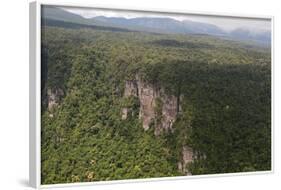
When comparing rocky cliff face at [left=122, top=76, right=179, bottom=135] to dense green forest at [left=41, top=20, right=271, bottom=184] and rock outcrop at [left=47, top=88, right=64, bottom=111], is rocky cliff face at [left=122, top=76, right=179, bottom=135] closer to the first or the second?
dense green forest at [left=41, top=20, right=271, bottom=184]

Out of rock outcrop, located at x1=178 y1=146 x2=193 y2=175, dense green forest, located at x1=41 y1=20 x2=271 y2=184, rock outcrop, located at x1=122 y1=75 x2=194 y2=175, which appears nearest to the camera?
dense green forest, located at x1=41 y1=20 x2=271 y2=184

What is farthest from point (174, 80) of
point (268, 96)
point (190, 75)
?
point (268, 96)

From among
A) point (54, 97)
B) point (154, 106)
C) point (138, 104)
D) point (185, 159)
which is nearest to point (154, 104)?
point (154, 106)

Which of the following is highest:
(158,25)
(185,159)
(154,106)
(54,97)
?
(158,25)

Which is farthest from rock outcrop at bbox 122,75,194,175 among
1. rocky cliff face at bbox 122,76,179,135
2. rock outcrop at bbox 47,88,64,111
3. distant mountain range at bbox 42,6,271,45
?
rock outcrop at bbox 47,88,64,111

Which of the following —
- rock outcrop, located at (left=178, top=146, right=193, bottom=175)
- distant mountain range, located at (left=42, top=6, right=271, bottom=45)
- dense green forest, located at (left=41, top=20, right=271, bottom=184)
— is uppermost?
distant mountain range, located at (left=42, top=6, right=271, bottom=45)

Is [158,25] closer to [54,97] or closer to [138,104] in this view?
[138,104]

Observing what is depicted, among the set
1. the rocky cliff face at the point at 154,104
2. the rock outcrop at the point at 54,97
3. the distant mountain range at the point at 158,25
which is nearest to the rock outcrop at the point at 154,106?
the rocky cliff face at the point at 154,104
